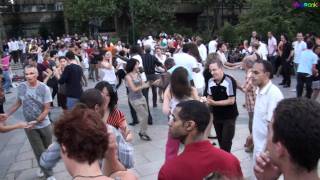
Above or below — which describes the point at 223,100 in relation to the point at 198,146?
below

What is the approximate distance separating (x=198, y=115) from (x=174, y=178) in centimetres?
53

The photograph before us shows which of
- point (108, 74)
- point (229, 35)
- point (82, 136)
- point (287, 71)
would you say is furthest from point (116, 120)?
point (229, 35)

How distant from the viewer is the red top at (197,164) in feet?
9.51

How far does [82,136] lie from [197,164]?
0.85 m

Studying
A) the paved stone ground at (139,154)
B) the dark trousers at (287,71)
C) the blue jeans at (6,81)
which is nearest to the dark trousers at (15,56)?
the blue jeans at (6,81)

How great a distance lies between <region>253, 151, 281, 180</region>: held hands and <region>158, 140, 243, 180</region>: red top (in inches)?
28.7

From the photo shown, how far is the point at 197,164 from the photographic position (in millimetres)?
2926

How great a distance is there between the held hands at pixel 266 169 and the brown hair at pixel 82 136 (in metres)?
0.91

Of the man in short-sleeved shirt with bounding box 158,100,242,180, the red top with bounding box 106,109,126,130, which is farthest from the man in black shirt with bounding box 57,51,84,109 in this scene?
the man in short-sleeved shirt with bounding box 158,100,242,180

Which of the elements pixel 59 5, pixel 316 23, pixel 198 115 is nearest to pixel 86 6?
pixel 59 5

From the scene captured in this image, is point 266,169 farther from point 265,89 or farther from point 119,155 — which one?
point 265,89

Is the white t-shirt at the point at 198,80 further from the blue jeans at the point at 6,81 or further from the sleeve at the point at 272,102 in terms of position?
the blue jeans at the point at 6,81

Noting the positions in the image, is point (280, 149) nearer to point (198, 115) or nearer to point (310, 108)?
point (310, 108)

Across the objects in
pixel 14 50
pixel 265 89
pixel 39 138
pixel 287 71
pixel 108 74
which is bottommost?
pixel 14 50
